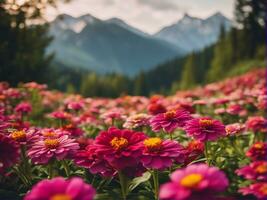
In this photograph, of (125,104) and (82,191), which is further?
(125,104)

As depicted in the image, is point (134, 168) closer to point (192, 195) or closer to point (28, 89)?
point (192, 195)

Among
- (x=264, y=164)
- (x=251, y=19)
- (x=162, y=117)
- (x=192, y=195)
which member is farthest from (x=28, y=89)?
(x=251, y=19)

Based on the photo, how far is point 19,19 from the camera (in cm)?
1496

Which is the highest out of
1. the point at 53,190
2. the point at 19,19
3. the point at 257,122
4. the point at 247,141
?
the point at 19,19

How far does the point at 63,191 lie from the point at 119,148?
2.40 ft

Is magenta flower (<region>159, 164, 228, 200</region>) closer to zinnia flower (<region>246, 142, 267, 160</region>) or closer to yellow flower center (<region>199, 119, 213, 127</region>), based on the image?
yellow flower center (<region>199, 119, 213, 127</region>)

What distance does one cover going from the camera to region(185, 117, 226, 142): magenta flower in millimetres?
2457

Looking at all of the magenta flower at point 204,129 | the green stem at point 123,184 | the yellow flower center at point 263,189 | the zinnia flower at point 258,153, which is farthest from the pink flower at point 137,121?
the yellow flower center at point 263,189

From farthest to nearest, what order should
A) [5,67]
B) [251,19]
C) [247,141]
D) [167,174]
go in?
[251,19] → [5,67] → [247,141] → [167,174]

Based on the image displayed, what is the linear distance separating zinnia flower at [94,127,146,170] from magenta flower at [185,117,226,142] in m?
0.35

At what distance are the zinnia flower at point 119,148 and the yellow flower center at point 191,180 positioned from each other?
0.64 m

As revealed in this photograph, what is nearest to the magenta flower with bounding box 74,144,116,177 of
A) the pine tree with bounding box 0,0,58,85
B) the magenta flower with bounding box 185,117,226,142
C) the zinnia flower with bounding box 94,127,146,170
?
the zinnia flower with bounding box 94,127,146,170

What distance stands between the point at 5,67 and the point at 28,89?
21.7ft

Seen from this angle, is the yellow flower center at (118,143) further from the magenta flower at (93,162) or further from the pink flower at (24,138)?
the pink flower at (24,138)
